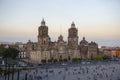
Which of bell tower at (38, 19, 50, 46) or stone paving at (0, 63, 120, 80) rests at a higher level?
Answer: bell tower at (38, 19, 50, 46)

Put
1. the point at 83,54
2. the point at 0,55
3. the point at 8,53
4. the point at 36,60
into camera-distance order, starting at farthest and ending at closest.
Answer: the point at 83,54, the point at 36,60, the point at 0,55, the point at 8,53

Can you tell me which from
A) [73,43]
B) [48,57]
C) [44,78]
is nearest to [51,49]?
[48,57]

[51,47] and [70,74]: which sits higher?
[51,47]

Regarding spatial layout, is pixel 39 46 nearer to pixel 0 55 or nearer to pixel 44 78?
pixel 0 55

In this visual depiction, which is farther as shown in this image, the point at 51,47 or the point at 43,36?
the point at 51,47

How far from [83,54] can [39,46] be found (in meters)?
10.5

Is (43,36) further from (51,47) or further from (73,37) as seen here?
(73,37)

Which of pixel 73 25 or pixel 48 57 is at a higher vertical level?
pixel 73 25

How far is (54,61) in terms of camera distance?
42.4 m

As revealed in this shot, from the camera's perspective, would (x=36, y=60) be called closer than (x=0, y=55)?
No

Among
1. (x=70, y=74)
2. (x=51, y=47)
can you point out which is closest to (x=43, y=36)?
(x=51, y=47)

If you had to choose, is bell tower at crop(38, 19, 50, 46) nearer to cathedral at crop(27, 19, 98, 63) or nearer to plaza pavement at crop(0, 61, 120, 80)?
cathedral at crop(27, 19, 98, 63)

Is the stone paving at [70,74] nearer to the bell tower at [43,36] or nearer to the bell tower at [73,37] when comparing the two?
the bell tower at [43,36]

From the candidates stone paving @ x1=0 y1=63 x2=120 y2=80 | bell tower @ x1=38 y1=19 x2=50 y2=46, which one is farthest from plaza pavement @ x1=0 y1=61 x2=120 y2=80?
bell tower @ x1=38 y1=19 x2=50 y2=46
